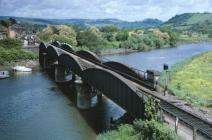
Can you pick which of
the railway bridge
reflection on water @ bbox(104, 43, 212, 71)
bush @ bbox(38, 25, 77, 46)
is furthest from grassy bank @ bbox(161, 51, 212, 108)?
bush @ bbox(38, 25, 77, 46)

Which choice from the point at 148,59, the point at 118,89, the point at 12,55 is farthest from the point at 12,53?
the point at 118,89

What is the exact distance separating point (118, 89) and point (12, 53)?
81.4 metres

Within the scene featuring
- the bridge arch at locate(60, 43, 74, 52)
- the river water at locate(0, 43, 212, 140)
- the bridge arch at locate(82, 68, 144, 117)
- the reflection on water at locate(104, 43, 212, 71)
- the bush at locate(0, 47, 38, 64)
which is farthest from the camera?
the reflection on water at locate(104, 43, 212, 71)

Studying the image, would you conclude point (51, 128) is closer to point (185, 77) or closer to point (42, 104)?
point (42, 104)

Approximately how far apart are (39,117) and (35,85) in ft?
92.0

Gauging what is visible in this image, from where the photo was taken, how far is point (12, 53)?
376 ft

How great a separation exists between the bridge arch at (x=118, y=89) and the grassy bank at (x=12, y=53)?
6661cm

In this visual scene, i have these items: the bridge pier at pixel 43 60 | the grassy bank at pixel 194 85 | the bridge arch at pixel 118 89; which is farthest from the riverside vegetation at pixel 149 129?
the bridge pier at pixel 43 60

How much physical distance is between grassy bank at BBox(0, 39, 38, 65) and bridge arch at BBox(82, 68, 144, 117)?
66.6 m

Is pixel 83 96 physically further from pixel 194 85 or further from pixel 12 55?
pixel 12 55

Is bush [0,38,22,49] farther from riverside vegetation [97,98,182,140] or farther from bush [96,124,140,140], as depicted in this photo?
riverside vegetation [97,98,182,140]

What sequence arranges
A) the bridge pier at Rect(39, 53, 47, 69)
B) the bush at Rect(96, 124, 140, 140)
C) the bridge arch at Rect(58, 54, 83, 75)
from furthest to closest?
1. the bridge pier at Rect(39, 53, 47, 69)
2. the bridge arch at Rect(58, 54, 83, 75)
3. the bush at Rect(96, 124, 140, 140)

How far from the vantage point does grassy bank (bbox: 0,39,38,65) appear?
370 ft

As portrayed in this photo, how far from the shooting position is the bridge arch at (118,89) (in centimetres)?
3453
